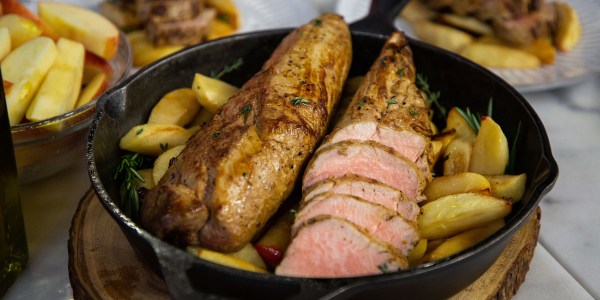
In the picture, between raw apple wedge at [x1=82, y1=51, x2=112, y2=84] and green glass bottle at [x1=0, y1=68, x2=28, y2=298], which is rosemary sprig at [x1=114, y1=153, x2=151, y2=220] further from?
raw apple wedge at [x1=82, y1=51, x2=112, y2=84]

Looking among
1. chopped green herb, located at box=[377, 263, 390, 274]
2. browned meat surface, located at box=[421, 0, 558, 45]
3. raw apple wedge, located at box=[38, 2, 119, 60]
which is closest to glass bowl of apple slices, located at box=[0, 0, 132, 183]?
raw apple wedge, located at box=[38, 2, 119, 60]

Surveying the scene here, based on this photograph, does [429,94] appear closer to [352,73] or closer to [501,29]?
[352,73]

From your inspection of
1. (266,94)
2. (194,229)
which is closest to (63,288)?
(194,229)

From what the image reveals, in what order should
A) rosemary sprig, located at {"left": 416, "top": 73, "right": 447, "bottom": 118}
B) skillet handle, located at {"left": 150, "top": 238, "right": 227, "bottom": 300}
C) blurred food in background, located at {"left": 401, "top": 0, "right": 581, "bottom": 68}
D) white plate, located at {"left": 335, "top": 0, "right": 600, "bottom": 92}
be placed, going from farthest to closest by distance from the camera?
blurred food in background, located at {"left": 401, "top": 0, "right": 581, "bottom": 68}
white plate, located at {"left": 335, "top": 0, "right": 600, "bottom": 92}
rosemary sprig, located at {"left": 416, "top": 73, "right": 447, "bottom": 118}
skillet handle, located at {"left": 150, "top": 238, "right": 227, "bottom": 300}

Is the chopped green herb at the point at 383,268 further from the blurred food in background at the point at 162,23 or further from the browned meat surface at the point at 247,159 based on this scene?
the blurred food in background at the point at 162,23

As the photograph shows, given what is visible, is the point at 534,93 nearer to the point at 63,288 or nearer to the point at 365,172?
the point at 365,172

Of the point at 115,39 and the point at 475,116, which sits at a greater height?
the point at 115,39

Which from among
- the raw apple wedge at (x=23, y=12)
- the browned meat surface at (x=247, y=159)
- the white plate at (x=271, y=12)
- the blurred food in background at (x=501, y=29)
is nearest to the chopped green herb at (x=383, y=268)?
the browned meat surface at (x=247, y=159)

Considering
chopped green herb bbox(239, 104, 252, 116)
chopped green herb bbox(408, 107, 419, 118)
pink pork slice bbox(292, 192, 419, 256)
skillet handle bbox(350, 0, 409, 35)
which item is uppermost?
chopped green herb bbox(239, 104, 252, 116)
